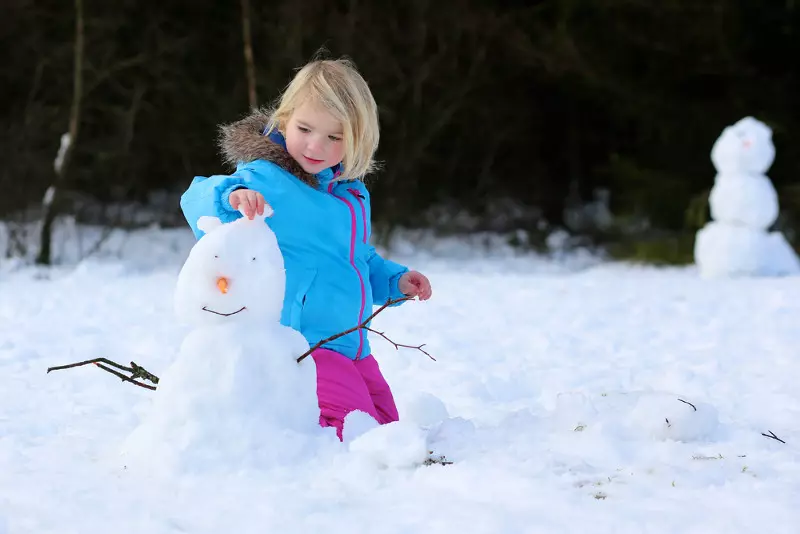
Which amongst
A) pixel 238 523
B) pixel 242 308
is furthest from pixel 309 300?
pixel 238 523

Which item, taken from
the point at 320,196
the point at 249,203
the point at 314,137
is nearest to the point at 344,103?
the point at 314,137

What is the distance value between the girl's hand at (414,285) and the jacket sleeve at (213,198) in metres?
0.61

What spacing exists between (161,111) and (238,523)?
9905 millimetres

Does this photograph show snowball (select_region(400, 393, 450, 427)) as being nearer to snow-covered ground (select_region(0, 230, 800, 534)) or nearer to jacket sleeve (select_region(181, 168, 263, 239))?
snow-covered ground (select_region(0, 230, 800, 534))

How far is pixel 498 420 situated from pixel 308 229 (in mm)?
1109

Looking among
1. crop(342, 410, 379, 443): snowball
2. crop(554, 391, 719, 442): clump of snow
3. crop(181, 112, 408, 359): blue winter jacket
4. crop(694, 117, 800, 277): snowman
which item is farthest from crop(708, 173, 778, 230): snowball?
crop(342, 410, 379, 443): snowball

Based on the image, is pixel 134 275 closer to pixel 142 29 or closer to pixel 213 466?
pixel 142 29

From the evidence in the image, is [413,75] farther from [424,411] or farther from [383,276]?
[424,411]

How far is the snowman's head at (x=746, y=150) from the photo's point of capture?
7945 millimetres

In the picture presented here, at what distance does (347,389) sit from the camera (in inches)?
104

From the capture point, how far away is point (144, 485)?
2.04 m

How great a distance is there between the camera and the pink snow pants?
8.43 feet

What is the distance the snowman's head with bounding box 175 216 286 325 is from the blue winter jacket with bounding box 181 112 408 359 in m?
0.26

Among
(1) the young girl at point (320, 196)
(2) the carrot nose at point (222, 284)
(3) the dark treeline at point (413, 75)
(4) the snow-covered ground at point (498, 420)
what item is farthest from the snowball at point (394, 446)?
(3) the dark treeline at point (413, 75)
